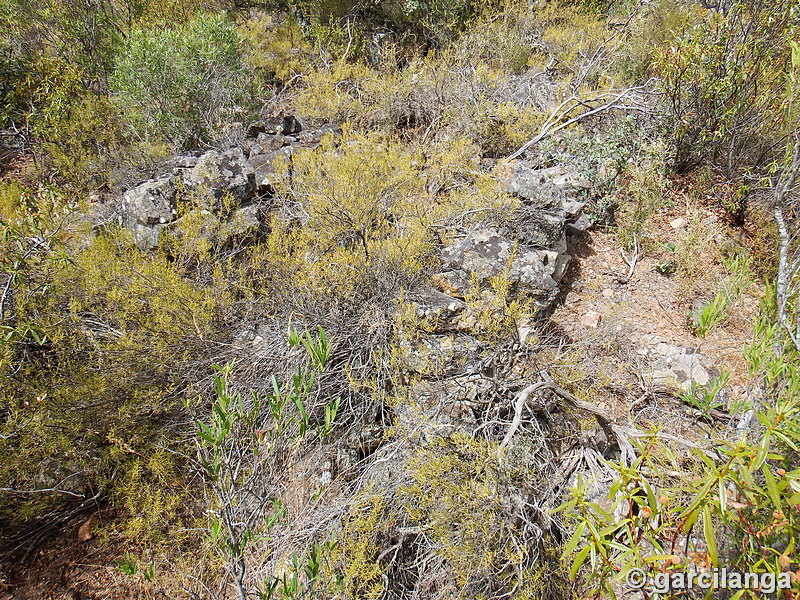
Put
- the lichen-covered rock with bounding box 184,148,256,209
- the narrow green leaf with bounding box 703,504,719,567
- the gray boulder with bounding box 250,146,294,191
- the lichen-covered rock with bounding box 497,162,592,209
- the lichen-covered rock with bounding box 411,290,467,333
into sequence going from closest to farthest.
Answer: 1. the narrow green leaf with bounding box 703,504,719,567
2. the lichen-covered rock with bounding box 411,290,467,333
3. the lichen-covered rock with bounding box 184,148,256,209
4. the gray boulder with bounding box 250,146,294,191
5. the lichen-covered rock with bounding box 497,162,592,209

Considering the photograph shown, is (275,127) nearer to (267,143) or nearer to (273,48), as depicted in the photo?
(267,143)

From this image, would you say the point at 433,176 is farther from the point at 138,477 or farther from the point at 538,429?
the point at 138,477

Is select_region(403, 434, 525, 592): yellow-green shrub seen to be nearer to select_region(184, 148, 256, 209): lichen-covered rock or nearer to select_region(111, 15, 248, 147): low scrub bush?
select_region(184, 148, 256, 209): lichen-covered rock

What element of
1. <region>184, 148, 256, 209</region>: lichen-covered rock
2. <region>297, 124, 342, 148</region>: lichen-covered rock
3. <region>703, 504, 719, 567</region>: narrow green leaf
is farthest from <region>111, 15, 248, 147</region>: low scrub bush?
<region>703, 504, 719, 567</region>: narrow green leaf

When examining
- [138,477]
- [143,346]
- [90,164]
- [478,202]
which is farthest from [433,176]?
[90,164]

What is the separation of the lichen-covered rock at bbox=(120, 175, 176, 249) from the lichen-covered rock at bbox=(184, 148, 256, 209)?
0.72ft

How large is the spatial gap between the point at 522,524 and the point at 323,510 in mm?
1090

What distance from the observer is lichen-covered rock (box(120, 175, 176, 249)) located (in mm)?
3273

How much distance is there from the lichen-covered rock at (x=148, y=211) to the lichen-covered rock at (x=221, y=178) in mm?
220

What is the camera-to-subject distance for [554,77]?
5.87m

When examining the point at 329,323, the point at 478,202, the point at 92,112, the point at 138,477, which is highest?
the point at 92,112

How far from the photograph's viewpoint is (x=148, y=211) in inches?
131

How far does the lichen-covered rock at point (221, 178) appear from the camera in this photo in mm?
3467

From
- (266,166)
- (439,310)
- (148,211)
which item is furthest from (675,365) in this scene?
(148,211)
